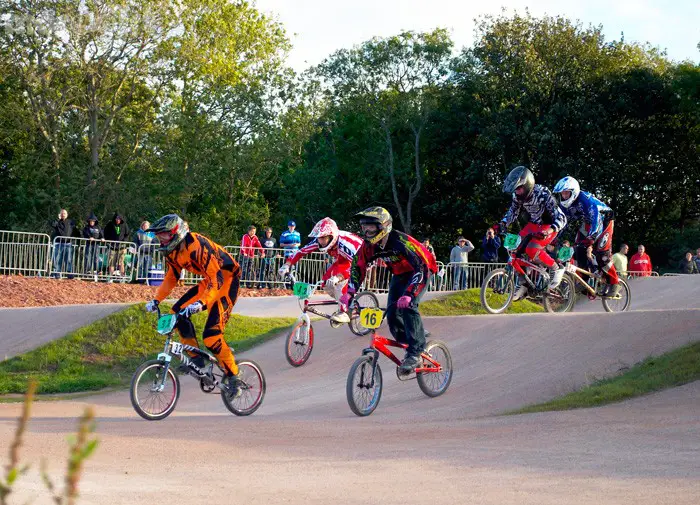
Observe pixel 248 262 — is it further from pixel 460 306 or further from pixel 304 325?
pixel 304 325

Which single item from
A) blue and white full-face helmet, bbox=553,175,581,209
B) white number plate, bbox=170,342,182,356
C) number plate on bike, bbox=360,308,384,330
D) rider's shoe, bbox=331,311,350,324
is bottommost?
white number plate, bbox=170,342,182,356

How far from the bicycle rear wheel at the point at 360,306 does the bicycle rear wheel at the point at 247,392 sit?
4.30m

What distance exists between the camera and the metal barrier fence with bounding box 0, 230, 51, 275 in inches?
1042

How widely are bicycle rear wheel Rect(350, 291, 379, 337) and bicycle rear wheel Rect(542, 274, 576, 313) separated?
2779mm

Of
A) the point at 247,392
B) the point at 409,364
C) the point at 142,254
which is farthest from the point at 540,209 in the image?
the point at 142,254

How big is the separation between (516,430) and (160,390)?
394cm

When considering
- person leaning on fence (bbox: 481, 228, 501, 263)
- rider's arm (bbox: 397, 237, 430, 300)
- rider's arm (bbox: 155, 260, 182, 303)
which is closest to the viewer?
rider's arm (bbox: 155, 260, 182, 303)

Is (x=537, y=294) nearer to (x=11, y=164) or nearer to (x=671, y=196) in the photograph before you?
(x=671, y=196)

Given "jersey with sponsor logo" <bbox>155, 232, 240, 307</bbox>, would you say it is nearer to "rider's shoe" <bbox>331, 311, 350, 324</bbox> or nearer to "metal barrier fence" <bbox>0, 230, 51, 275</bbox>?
"rider's shoe" <bbox>331, 311, 350, 324</bbox>

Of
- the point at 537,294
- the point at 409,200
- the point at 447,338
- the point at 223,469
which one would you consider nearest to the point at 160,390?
the point at 223,469

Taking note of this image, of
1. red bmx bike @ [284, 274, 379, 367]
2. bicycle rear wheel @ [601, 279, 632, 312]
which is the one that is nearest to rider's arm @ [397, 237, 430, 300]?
red bmx bike @ [284, 274, 379, 367]

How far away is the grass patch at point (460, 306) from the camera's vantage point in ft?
68.6

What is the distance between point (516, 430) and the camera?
9.15 m

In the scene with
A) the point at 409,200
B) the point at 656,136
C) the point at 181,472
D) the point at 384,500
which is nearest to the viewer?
the point at 384,500
